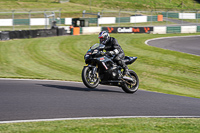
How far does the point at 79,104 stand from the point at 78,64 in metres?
11.7

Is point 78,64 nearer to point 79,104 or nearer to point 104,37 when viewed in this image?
point 104,37

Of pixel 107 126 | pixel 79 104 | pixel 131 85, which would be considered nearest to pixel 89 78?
pixel 79 104

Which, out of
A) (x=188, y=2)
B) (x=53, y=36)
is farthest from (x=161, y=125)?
(x=188, y=2)

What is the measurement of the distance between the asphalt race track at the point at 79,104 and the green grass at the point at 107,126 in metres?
0.65

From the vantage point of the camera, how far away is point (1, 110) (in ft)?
25.0

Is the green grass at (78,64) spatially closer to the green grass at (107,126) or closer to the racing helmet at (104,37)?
the racing helmet at (104,37)

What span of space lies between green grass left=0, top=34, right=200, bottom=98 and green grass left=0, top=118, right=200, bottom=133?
22.1ft

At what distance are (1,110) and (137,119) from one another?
3.28 meters

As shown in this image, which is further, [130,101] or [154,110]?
[130,101]

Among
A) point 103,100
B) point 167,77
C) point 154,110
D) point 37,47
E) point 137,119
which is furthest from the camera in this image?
point 37,47

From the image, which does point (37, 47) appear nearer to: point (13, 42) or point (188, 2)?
point (13, 42)

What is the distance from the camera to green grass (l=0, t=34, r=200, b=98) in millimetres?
15555

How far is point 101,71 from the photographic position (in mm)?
10508

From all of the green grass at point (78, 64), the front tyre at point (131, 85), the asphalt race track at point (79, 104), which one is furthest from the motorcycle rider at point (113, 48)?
the green grass at point (78, 64)
